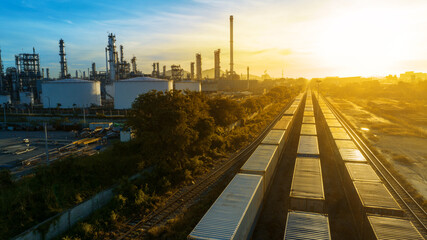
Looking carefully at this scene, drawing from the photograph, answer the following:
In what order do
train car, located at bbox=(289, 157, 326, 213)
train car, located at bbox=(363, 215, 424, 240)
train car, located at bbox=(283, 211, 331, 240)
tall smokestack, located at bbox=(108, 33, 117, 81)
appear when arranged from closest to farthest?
train car, located at bbox=(363, 215, 424, 240), train car, located at bbox=(283, 211, 331, 240), train car, located at bbox=(289, 157, 326, 213), tall smokestack, located at bbox=(108, 33, 117, 81)

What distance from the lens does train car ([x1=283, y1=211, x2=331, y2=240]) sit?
10.2 meters

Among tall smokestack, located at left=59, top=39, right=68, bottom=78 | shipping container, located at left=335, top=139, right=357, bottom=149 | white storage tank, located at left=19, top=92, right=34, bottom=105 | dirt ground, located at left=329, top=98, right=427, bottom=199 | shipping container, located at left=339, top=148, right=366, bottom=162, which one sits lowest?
dirt ground, located at left=329, top=98, right=427, bottom=199

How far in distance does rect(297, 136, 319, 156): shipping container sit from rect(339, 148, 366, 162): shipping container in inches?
80.6

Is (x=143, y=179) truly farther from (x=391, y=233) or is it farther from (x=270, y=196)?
(x=391, y=233)

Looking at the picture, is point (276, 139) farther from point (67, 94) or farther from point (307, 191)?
point (67, 94)

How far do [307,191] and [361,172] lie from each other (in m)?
5.63

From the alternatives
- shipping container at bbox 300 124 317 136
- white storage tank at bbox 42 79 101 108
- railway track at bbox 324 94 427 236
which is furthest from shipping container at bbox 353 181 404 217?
white storage tank at bbox 42 79 101 108

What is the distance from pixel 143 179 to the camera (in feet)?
62.9

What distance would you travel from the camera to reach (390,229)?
10.4 meters

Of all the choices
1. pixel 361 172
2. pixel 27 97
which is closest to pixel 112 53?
pixel 27 97

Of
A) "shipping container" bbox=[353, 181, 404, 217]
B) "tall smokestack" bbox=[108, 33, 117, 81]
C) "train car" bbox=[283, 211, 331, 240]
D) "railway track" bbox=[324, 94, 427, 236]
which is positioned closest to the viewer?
"train car" bbox=[283, 211, 331, 240]

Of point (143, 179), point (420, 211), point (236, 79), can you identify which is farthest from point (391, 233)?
point (236, 79)

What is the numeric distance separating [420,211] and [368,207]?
23.2ft

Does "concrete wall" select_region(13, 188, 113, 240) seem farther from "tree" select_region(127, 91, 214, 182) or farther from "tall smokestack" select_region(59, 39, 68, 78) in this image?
"tall smokestack" select_region(59, 39, 68, 78)
